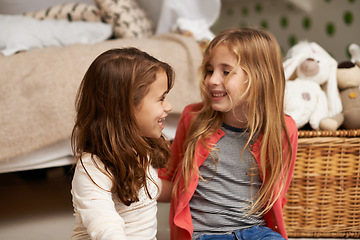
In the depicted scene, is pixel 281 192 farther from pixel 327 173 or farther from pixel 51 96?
pixel 51 96

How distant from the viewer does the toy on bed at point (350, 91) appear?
1286 mm

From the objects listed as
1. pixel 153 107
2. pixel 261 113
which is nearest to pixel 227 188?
pixel 261 113

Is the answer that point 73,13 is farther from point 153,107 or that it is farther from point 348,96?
point 348,96

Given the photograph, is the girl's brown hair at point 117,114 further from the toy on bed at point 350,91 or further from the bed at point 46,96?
the toy on bed at point 350,91

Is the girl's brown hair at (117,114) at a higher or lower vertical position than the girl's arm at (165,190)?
higher

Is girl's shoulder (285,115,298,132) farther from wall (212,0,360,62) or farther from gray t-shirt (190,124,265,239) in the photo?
wall (212,0,360,62)

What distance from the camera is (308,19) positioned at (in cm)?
228

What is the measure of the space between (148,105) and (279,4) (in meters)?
1.85

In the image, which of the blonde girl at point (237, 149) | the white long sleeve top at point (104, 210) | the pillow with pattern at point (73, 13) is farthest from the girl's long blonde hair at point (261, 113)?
the pillow with pattern at point (73, 13)

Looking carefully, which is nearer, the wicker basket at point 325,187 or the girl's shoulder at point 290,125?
the girl's shoulder at point 290,125

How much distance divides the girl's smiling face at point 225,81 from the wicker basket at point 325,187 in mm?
317

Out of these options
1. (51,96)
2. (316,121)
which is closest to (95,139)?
(51,96)

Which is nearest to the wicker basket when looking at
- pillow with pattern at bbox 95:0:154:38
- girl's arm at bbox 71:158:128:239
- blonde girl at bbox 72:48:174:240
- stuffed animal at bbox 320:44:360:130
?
stuffed animal at bbox 320:44:360:130

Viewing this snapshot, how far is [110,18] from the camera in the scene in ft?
5.65
